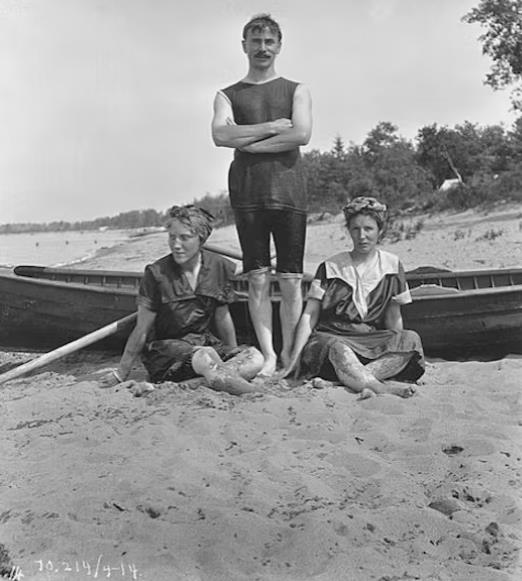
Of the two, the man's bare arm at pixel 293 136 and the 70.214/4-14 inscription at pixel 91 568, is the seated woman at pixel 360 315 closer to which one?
the man's bare arm at pixel 293 136

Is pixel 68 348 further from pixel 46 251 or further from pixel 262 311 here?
pixel 46 251

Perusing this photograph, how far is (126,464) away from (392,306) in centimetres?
200

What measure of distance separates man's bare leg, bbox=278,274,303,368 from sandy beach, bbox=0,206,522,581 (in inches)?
15.2

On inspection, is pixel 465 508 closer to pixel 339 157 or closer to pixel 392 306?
pixel 392 306

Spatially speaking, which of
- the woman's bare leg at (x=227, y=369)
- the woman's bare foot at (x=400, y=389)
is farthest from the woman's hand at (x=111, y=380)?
the woman's bare foot at (x=400, y=389)

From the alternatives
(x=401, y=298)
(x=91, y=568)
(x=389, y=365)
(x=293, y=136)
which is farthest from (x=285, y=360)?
(x=91, y=568)

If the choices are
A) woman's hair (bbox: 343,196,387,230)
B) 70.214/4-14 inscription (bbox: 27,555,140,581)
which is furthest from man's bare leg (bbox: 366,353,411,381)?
70.214/4-14 inscription (bbox: 27,555,140,581)

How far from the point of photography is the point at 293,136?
3857mm

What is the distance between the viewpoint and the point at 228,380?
3756 mm

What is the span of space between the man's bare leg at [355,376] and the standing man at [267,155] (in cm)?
39

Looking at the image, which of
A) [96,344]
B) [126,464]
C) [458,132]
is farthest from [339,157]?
[126,464]

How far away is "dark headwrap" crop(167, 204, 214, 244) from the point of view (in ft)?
13.3

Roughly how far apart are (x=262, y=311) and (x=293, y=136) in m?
1.07

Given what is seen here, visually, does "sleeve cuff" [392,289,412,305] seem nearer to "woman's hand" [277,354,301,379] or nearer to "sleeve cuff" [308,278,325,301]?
"sleeve cuff" [308,278,325,301]
